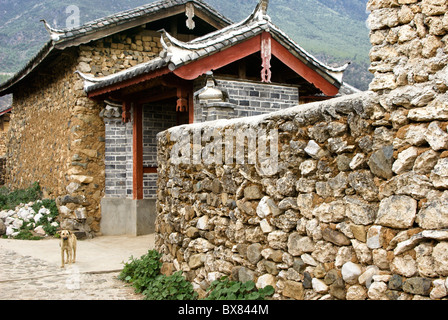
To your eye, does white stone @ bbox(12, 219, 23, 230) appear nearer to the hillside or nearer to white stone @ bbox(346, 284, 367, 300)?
white stone @ bbox(346, 284, 367, 300)

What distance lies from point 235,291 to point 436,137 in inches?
84.4

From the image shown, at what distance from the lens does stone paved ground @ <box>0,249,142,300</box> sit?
5.54m

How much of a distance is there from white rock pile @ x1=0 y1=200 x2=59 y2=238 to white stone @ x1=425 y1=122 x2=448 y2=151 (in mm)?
9347

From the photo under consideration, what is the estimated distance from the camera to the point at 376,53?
3.21m

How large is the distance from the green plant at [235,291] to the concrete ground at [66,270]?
1.40m

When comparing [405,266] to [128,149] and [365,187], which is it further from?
[128,149]

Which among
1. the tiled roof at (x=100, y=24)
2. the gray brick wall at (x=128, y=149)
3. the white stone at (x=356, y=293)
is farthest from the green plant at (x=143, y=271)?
the tiled roof at (x=100, y=24)

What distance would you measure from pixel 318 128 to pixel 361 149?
42 cm

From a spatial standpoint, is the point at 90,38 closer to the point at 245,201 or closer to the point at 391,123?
the point at 245,201

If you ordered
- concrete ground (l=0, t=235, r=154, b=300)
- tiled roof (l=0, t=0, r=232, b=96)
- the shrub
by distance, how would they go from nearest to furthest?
the shrub, concrete ground (l=0, t=235, r=154, b=300), tiled roof (l=0, t=0, r=232, b=96)

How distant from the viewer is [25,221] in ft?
36.2

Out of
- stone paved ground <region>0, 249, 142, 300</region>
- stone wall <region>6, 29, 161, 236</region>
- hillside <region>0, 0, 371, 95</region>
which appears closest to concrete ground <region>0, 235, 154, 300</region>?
stone paved ground <region>0, 249, 142, 300</region>

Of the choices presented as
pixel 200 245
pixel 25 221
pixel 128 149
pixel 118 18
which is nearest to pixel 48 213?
pixel 25 221

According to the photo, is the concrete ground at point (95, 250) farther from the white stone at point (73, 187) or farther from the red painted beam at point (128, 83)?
the red painted beam at point (128, 83)
